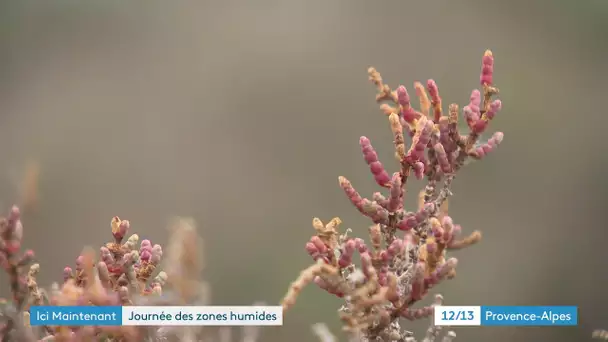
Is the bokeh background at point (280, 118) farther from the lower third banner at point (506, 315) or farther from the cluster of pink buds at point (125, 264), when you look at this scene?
the cluster of pink buds at point (125, 264)

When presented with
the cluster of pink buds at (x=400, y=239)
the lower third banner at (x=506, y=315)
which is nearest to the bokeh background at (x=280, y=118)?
the lower third banner at (x=506, y=315)

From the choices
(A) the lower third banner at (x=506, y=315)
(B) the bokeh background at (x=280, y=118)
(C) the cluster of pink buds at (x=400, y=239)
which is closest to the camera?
(C) the cluster of pink buds at (x=400, y=239)

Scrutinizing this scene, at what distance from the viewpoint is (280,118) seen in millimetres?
3688

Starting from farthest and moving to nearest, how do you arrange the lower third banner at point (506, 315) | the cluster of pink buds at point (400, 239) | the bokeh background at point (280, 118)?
1. the bokeh background at point (280, 118)
2. the lower third banner at point (506, 315)
3. the cluster of pink buds at point (400, 239)

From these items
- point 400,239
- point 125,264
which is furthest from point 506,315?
point 125,264

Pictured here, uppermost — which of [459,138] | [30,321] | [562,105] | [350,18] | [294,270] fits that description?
[350,18]

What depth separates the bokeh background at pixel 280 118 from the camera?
11.5ft

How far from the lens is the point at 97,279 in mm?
758

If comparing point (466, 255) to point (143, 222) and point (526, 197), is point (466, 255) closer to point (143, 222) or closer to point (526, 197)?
point (526, 197)

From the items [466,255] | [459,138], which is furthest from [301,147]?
[459,138]

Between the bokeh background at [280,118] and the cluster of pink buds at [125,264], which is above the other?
the bokeh background at [280,118]

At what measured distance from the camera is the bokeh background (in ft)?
11.5

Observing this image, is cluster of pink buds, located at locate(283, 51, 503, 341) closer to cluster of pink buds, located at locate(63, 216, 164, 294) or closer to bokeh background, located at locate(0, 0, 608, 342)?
cluster of pink buds, located at locate(63, 216, 164, 294)

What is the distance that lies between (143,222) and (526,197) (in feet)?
7.07
